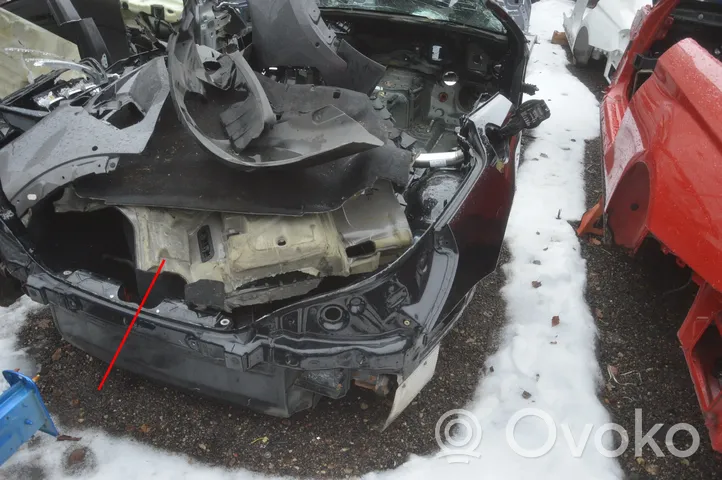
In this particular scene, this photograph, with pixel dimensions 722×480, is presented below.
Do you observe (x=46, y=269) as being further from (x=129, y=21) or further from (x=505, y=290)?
(x=129, y=21)

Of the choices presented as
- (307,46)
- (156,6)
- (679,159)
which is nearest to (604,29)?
(679,159)

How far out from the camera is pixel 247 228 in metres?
2.11

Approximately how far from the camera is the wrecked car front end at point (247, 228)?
1.96 m

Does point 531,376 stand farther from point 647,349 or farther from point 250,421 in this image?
point 250,421

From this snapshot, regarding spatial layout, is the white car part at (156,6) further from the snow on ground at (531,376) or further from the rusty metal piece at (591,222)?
the rusty metal piece at (591,222)

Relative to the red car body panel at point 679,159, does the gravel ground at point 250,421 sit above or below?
below

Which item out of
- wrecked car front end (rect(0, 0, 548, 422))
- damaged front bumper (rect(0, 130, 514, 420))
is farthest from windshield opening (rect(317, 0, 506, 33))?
damaged front bumper (rect(0, 130, 514, 420))

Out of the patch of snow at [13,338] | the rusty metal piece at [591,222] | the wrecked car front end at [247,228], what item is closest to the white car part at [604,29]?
the rusty metal piece at [591,222]

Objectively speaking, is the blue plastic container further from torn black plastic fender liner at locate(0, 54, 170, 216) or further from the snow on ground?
torn black plastic fender liner at locate(0, 54, 170, 216)

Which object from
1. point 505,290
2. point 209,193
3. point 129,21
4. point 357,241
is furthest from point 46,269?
point 129,21

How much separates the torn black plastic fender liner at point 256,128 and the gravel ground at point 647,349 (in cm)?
193

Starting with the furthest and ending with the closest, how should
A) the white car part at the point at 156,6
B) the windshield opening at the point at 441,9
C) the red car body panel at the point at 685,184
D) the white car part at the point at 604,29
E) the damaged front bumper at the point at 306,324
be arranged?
the white car part at the point at 604,29
the white car part at the point at 156,6
the windshield opening at the point at 441,9
the red car body panel at the point at 685,184
the damaged front bumper at the point at 306,324

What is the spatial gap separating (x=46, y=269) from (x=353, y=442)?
151 centimetres

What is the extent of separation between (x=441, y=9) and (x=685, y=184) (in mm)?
2083
